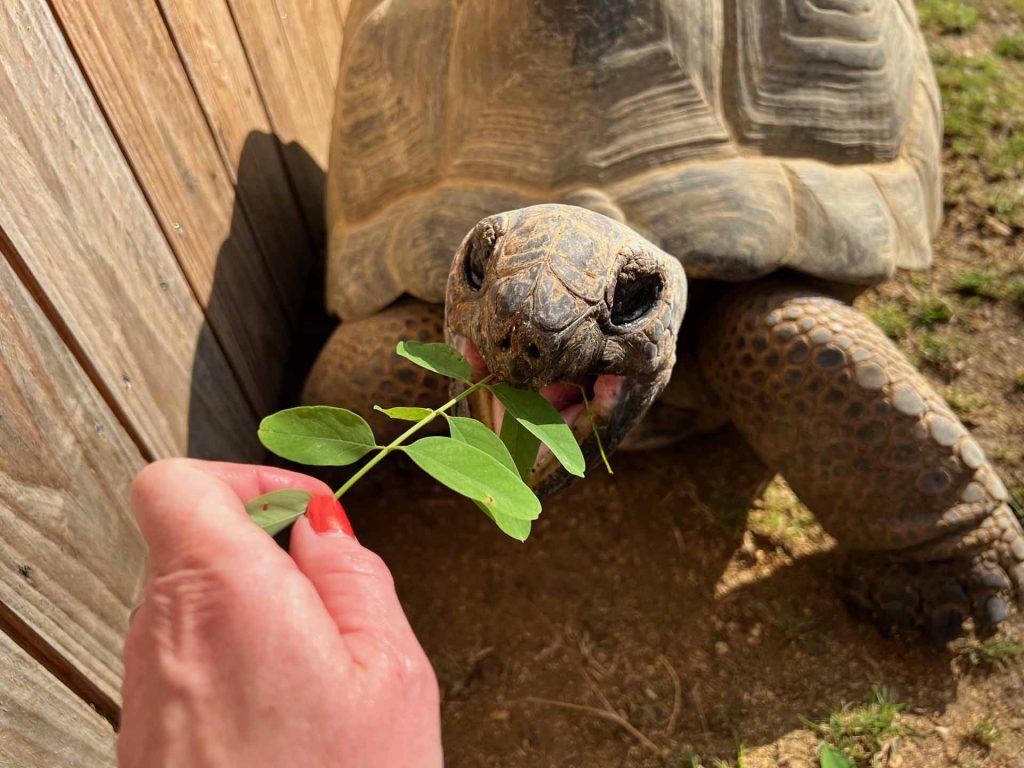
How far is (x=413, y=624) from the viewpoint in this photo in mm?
2385

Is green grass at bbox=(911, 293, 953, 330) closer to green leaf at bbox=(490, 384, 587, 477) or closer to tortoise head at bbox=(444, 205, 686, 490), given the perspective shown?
tortoise head at bbox=(444, 205, 686, 490)

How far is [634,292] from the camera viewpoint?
170 cm

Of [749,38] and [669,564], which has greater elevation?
[749,38]

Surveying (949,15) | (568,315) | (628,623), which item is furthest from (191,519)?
(949,15)

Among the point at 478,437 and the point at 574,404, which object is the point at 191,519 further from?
the point at 574,404

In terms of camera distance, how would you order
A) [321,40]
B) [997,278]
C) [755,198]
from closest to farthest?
[755,198] → [321,40] → [997,278]

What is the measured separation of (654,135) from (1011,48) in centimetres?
305

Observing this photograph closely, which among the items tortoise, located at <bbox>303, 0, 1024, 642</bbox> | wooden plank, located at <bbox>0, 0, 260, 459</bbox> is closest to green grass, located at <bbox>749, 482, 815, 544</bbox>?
tortoise, located at <bbox>303, 0, 1024, 642</bbox>

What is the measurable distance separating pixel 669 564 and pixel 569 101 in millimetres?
1336

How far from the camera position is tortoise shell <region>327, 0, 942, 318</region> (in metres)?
2.03

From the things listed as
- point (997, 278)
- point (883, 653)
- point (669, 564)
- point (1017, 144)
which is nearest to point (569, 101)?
point (669, 564)

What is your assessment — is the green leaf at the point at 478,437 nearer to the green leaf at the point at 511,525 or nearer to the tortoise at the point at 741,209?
the green leaf at the point at 511,525

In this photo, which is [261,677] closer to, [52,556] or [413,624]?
[52,556]

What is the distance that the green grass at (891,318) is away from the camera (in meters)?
3.05
